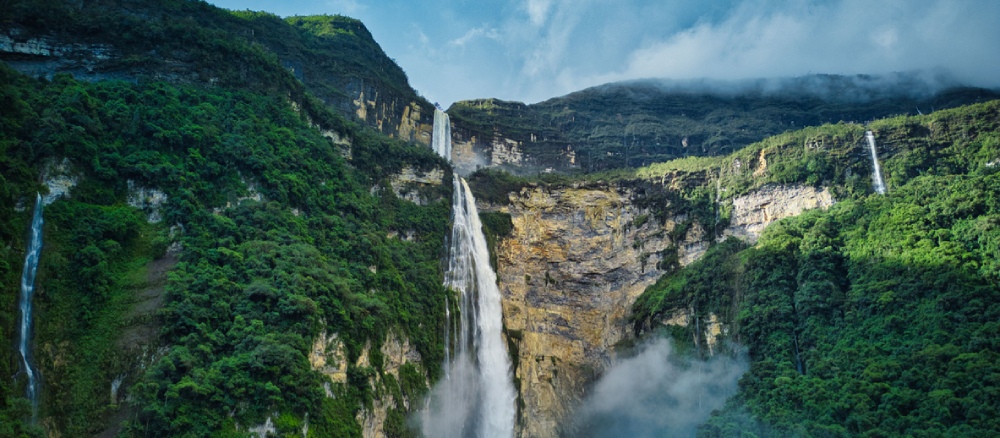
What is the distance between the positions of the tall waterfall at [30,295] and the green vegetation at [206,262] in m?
0.42

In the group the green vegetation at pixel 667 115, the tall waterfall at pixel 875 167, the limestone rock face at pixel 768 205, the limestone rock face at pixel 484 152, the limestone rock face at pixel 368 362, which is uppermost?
the green vegetation at pixel 667 115

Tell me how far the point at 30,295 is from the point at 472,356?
25852 millimetres

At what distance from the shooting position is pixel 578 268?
5644 centimetres

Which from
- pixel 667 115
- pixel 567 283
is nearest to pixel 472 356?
pixel 567 283

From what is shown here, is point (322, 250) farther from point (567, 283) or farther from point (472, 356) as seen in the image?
point (567, 283)

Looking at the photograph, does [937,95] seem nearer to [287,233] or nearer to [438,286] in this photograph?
[438,286]

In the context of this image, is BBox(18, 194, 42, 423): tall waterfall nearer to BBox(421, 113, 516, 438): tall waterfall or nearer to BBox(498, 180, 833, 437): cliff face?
BBox(421, 113, 516, 438): tall waterfall

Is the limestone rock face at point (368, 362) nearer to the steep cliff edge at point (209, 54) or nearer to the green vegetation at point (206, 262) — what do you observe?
the green vegetation at point (206, 262)

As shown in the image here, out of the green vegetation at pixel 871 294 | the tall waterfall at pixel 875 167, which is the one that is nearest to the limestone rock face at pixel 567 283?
the green vegetation at pixel 871 294

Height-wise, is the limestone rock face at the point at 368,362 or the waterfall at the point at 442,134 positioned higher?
the waterfall at the point at 442,134

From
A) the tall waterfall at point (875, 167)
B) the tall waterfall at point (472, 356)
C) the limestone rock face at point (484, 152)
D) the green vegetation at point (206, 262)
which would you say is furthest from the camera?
the limestone rock face at point (484, 152)

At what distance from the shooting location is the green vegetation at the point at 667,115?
6825 centimetres

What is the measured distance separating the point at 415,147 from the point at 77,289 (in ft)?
93.9

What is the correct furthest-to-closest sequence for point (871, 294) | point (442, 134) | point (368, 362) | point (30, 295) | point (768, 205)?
point (442, 134), point (768, 205), point (871, 294), point (368, 362), point (30, 295)
